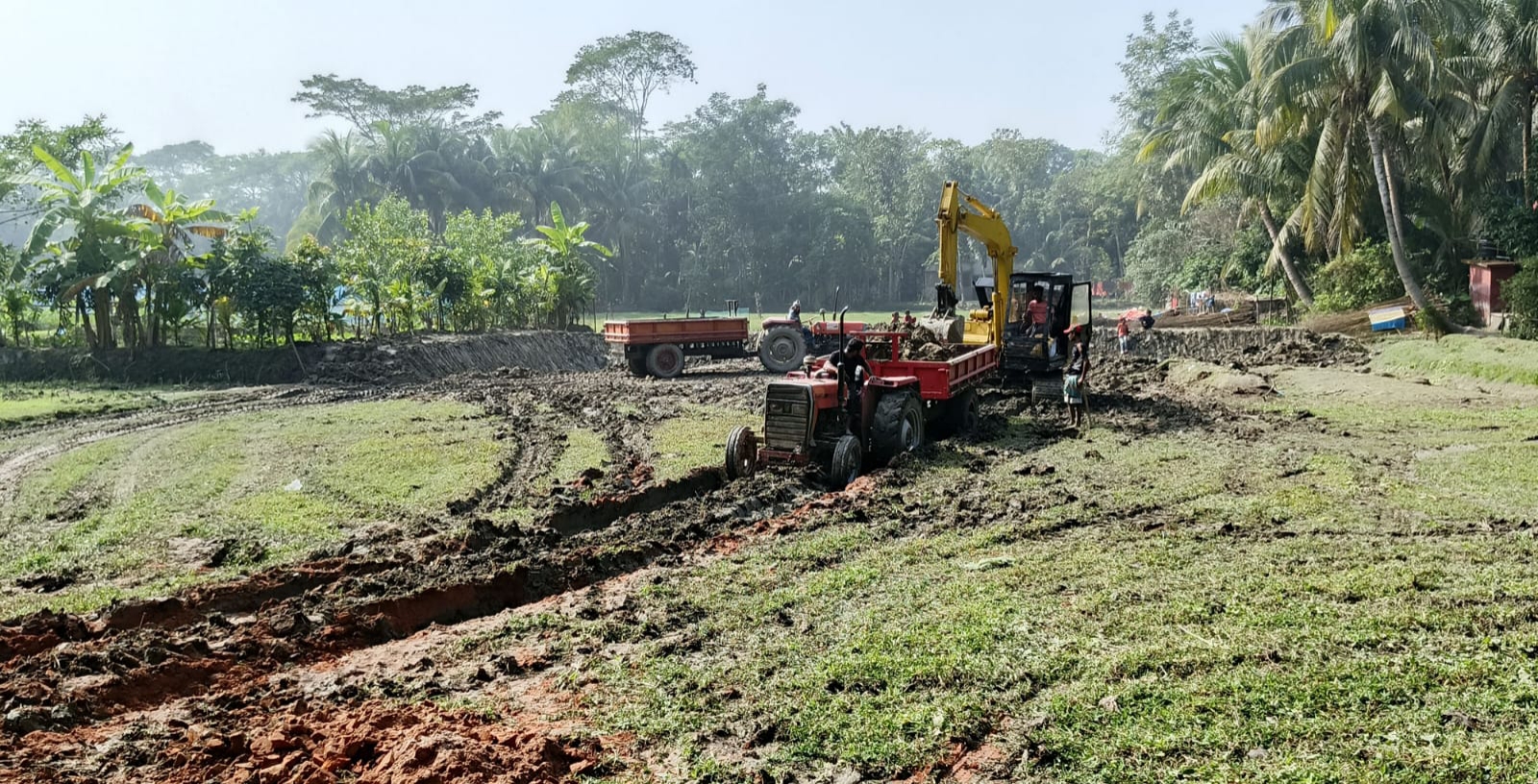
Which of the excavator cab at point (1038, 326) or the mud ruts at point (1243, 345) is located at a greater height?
the excavator cab at point (1038, 326)

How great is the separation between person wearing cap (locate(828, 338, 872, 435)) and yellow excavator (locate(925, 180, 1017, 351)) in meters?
5.27

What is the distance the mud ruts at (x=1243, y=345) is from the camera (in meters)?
29.1

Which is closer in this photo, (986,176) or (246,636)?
A: (246,636)

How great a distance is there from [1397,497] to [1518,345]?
17.0m

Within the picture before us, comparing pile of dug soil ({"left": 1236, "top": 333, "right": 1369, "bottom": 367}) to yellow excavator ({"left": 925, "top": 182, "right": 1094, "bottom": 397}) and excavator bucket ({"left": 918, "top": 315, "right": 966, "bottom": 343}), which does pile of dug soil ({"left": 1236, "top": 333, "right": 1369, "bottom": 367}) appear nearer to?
yellow excavator ({"left": 925, "top": 182, "right": 1094, "bottom": 397})

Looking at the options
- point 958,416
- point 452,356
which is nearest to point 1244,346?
point 958,416

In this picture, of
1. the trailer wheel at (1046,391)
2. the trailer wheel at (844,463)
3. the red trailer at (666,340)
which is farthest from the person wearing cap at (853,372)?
the red trailer at (666,340)

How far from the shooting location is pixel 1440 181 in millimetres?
34344

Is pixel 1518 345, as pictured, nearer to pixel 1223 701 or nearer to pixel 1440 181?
pixel 1440 181

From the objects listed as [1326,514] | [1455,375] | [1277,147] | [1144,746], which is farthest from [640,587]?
[1277,147]

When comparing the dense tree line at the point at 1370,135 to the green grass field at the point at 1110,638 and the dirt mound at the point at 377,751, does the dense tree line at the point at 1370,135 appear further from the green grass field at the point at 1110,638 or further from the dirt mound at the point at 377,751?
the dirt mound at the point at 377,751

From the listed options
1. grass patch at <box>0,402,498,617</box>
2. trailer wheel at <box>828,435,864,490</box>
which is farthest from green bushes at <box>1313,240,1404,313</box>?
grass patch at <box>0,402,498,617</box>

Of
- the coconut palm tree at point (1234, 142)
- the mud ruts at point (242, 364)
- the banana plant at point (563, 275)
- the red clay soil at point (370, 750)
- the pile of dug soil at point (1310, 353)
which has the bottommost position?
the red clay soil at point (370, 750)

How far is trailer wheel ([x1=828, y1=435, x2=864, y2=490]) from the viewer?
13.8 m
